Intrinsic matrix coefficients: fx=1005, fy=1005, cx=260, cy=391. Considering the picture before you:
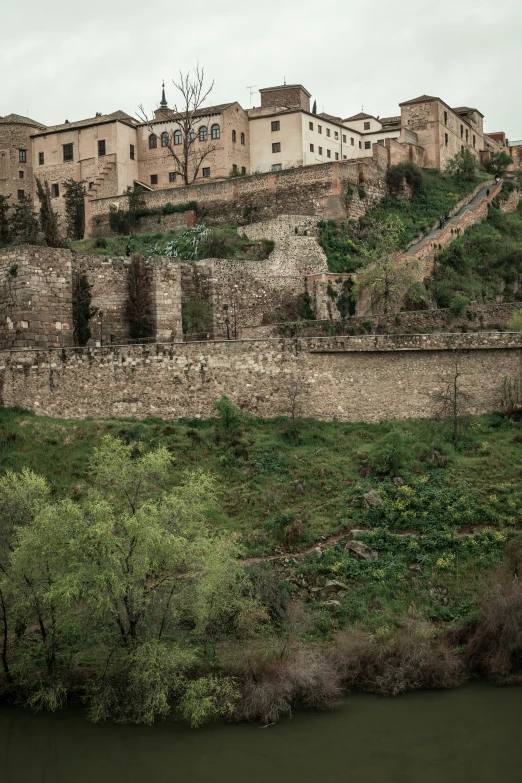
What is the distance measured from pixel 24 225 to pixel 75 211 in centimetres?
384

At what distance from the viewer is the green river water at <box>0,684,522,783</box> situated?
2033 centimetres

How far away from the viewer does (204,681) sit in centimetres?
2259

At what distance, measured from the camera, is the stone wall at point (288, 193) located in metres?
49.8

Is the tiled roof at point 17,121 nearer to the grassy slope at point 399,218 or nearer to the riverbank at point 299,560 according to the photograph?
the grassy slope at point 399,218

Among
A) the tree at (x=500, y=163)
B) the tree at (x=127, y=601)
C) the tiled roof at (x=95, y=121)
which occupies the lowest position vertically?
the tree at (x=127, y=601)

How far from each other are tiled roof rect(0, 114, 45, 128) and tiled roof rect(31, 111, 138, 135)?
1.69 m

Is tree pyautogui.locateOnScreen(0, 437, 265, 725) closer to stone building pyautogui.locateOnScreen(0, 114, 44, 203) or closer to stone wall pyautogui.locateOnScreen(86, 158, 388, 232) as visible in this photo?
stone wall pyautogui.locateOnScreen(86, 158, 388, 232)

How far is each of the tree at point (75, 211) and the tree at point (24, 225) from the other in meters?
1.88

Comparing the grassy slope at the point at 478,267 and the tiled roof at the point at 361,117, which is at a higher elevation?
the tiled roof at the point at 361,117

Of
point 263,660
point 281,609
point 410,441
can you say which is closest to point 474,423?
point 410,441

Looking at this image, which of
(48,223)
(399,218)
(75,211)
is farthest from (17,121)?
(399,218)

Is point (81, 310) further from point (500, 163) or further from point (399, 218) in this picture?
point (500, 163)

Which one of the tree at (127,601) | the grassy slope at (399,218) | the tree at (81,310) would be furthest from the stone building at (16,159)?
the tree at (127,601)

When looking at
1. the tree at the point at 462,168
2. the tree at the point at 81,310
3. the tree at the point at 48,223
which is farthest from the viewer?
the tree at the point at 462,168
